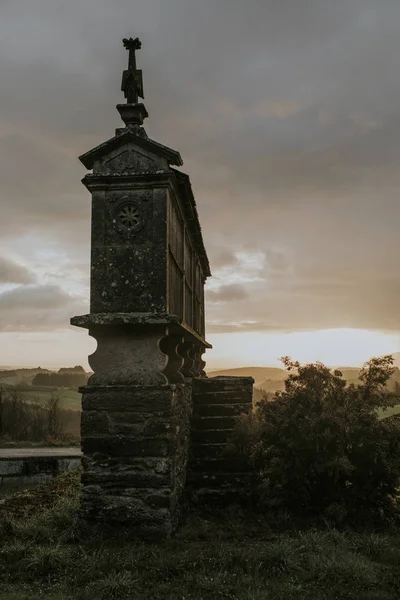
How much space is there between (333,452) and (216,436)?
2.35 m

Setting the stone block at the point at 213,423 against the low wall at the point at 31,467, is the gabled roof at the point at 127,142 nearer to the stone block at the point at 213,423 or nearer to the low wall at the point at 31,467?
the stone block at the point at 213,423

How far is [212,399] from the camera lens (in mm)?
9438

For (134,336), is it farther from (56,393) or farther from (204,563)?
(56,393)

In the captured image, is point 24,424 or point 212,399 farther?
point 24,424

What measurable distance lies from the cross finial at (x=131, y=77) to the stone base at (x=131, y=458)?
4.28 meters

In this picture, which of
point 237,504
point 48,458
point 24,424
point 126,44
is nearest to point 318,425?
point 237,504

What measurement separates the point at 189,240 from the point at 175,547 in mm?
5935

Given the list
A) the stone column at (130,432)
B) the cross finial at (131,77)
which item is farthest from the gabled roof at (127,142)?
the stone column at (130,432)

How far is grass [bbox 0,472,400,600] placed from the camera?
482 centimetres

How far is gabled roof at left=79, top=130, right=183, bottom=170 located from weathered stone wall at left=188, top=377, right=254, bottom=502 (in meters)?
4.26

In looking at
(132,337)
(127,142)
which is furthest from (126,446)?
(127,142)

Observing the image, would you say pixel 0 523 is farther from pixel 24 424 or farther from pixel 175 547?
pixel 24 424

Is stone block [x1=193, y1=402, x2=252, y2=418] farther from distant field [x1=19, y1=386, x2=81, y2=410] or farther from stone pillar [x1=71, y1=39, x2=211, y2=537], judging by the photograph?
distant field [x1=19, y1=386, x2=81, y2=410]

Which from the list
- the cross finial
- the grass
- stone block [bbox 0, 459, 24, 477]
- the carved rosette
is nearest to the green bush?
the grass
